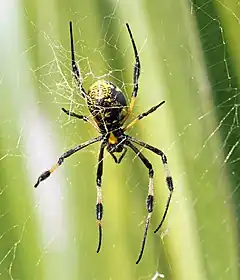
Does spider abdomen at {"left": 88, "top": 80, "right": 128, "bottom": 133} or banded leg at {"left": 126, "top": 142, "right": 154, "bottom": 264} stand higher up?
spider abdomen at {"left": 88, "top": 80, "right": 128, "bottom": 133}

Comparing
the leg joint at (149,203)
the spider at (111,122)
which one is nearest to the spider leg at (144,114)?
the spider at (111,122)

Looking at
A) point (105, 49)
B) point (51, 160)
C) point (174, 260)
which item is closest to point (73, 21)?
point (105, 49)

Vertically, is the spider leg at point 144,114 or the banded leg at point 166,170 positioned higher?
the spider leg at point 144,114

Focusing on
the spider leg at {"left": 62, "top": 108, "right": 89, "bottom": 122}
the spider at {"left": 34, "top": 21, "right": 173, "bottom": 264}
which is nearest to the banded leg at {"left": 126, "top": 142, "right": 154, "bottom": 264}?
the spider at {"left": 34, "top": 21, "right": 173, "bottom": 264}

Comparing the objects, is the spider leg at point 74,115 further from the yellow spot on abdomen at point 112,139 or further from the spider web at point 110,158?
the yellow spot on abdomen at point 112,139

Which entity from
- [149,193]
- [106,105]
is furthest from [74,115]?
[149,193]

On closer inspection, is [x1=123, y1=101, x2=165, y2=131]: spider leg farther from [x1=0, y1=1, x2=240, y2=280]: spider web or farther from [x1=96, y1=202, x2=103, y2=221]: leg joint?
[x1=96, y1=202, x2=103, y2=221]: leg joint
